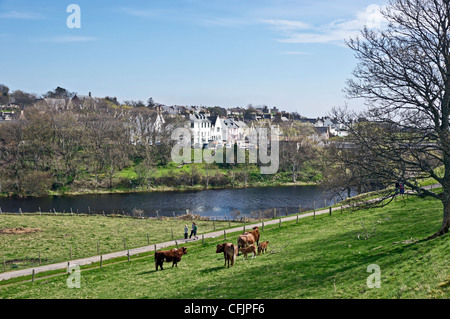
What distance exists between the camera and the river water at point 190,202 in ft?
207

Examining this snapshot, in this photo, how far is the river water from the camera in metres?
63.0

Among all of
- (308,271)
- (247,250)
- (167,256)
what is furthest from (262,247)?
(308,271)

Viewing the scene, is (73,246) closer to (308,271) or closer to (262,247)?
(262,247)

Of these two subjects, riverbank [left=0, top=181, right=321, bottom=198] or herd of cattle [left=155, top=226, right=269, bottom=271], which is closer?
herd of cattle [left=155, top=226, right=269, bottom=271]

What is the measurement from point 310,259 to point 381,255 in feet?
12.6

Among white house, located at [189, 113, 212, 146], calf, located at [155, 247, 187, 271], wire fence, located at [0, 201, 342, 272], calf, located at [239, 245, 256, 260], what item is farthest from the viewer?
white house, located at [189, 113, 212, 146]

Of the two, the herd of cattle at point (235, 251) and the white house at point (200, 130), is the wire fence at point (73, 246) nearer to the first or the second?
the herd of cattle at point (235, 251)

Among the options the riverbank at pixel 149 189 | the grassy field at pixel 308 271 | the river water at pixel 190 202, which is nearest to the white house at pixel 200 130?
the riverbank at pixel 149 189

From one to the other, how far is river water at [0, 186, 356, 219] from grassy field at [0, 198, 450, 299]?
97.0 feet

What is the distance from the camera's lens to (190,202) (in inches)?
2778

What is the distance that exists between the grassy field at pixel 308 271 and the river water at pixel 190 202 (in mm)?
29559

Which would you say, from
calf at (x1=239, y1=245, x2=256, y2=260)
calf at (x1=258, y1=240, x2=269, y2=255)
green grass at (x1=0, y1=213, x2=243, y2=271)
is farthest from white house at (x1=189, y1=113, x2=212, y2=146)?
calf at (x1=239, y1=245, x2=256, y2=260)

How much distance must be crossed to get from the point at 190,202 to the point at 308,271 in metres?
52.6

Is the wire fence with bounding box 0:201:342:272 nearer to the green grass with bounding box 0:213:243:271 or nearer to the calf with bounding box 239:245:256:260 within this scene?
the green grass with bounding box 0:213:243:271
